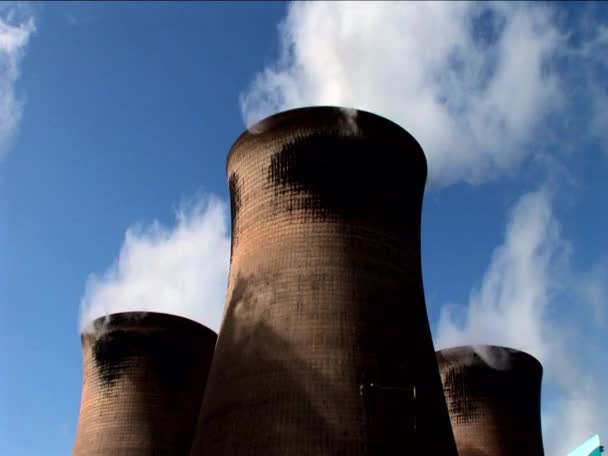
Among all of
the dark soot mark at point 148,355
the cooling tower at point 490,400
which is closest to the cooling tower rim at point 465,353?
the cooling tower at point 490,400

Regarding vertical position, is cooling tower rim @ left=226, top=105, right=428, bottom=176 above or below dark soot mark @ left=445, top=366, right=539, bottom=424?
above

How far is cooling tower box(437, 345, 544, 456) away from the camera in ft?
69.5

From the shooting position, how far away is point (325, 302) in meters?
12.0

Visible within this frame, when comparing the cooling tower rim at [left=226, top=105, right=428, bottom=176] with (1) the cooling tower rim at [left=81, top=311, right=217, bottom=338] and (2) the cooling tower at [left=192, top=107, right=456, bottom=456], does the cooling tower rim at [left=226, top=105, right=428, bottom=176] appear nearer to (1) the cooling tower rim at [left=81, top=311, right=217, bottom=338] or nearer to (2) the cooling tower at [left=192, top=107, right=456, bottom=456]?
(2) the cooling tower at [left=192, top=107, right=456, bottom=456]

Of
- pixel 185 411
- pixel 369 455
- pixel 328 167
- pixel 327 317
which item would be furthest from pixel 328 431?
pixel 185 411

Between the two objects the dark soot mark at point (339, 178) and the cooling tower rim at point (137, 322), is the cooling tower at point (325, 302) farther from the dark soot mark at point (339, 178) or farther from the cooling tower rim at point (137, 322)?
the cooling tower rim at point (137, 322)

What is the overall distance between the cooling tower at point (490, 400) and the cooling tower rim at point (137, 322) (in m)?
7.71

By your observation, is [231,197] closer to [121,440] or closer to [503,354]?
[121,440]

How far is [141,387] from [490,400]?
9.65 m

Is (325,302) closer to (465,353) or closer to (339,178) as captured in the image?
(339,178)

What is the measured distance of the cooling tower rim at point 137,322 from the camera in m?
19.3

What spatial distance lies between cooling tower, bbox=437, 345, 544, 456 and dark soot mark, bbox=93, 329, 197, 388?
297 inches

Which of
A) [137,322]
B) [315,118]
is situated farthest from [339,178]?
[137,322]

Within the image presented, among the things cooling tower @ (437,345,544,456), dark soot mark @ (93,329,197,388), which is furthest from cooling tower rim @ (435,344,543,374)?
dark soot mark @ (93,329,197,388)
